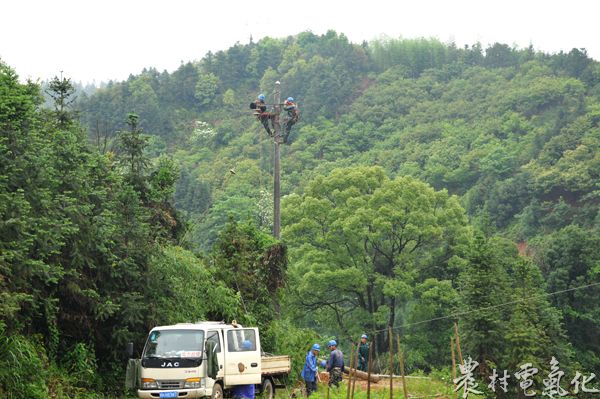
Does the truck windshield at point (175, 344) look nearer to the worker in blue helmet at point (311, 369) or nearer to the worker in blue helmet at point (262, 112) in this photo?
the worker in blue helmet at point (311, 369)

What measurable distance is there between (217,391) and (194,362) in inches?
40.6

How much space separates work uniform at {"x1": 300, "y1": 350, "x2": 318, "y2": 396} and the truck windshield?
401 cm

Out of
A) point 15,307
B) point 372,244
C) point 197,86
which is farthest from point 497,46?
point 15,307

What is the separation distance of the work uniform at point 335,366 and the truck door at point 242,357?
3.15 m

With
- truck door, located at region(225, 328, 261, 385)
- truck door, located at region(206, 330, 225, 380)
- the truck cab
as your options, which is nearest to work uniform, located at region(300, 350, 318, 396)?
truck door, located at region(225, 328, 261, 385)

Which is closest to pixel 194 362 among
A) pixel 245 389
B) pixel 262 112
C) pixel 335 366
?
pixel 245 389

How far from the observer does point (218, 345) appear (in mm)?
20422

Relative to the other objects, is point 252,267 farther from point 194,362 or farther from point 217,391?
point 194,362

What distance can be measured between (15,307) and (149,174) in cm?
1183

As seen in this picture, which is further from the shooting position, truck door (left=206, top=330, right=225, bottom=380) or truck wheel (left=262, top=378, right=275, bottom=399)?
truck wheel (left=262, top=378, right=275, bottom=399)

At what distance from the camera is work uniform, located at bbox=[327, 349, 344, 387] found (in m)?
24.1

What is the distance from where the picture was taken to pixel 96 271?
22.1 meters

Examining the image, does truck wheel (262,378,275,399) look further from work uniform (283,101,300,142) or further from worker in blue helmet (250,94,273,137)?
worker in blue helmet (250,94,273,137)

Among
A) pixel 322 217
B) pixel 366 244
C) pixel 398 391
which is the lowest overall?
pixel 398 391
